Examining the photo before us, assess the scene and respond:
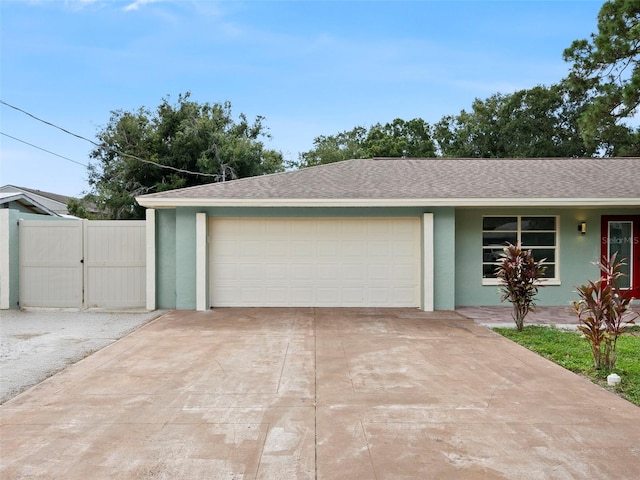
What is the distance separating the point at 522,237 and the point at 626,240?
2.50m

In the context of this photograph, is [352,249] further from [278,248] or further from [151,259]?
[151,259]

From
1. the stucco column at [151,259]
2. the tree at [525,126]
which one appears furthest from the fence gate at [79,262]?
the tree at [525,126]

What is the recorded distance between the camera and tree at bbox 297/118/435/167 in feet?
109

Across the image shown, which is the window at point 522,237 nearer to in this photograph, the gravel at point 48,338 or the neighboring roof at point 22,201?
the gravel at point 48,338

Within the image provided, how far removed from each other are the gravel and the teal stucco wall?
689 centimetres

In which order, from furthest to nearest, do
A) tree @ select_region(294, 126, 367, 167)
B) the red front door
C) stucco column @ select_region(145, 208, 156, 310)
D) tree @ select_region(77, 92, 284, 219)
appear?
tree @ select_region(294, 126, 367, 167), tree @ select_region(77, 92, 284, 219), the red front door, stucco column @ select_region(145, 208, 156, 310)

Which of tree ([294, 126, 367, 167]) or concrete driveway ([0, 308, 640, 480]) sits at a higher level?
tree ([294, 126, 367, 167])

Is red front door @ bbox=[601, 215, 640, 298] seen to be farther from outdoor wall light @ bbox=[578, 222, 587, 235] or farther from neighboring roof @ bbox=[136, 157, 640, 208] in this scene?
neighboring roof @ bbox=[136, 157, 640, 208]

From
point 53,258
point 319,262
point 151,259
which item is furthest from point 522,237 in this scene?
point 53,258

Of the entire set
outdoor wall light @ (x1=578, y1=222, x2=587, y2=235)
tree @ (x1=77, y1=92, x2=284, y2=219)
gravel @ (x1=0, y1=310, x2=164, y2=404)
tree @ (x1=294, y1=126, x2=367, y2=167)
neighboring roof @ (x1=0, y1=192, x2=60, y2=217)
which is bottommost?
gravel @ (x1=0, y1=310, x2=164, y2=404)

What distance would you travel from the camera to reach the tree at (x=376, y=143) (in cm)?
3309

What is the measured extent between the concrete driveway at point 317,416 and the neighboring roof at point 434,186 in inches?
142

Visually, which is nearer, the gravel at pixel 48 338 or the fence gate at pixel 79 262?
the gravel at pixel 48 338

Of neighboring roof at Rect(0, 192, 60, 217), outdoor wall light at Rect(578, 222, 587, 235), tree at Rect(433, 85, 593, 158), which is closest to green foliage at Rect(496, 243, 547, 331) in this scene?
outdoor wall light at Rect(578, 222, 587, 235)
